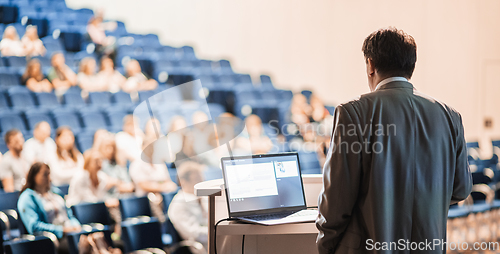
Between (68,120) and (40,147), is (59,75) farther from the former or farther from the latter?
(40,147)

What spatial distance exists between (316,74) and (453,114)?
5331 mm

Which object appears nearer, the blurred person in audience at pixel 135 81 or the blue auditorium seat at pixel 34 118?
the blue auditorium seat at pixel 34 118

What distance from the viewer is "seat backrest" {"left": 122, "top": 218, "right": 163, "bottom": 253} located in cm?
209

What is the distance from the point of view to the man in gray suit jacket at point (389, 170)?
1008 millimetres

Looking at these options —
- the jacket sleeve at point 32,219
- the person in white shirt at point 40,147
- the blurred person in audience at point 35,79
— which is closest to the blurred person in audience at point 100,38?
the blurred person in audience at point 35,79

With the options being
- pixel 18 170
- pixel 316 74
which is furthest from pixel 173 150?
pixel 316 74

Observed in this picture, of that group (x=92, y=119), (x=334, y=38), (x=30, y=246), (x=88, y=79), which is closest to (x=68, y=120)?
(x=92, y=119)

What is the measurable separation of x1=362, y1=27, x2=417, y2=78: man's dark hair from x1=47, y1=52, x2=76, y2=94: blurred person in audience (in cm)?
353

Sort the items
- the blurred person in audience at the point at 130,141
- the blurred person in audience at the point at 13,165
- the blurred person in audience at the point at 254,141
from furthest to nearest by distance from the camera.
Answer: the blurred person in audience at the point at 254,141 < the blurred person in audience at the point at 130,141 < the blurred person in audience at the point at 13,165

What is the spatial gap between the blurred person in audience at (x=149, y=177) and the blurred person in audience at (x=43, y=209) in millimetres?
641

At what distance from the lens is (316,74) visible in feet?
20.8

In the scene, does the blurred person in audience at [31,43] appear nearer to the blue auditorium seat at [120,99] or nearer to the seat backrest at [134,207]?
the blue auditorium seat at [120,99]

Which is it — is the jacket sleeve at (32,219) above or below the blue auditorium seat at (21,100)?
below

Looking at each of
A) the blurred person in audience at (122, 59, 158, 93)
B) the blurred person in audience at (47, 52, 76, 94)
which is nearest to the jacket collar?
the blurred person in audience at (47, 52, 76, 94)
